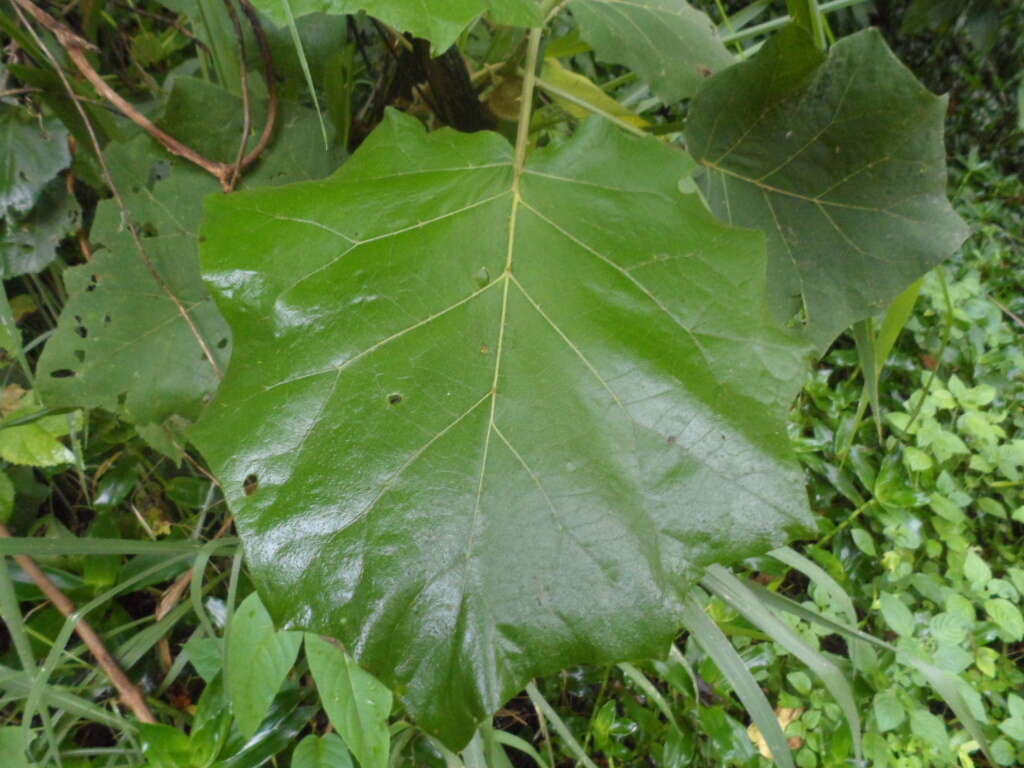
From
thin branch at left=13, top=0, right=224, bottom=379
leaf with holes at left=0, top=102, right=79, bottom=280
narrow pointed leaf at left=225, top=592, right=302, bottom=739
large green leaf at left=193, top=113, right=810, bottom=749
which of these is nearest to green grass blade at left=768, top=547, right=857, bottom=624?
large green leaf at left=193, top=113, right=810, bottom=749

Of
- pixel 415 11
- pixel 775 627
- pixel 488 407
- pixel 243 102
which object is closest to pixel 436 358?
pixel 488 407

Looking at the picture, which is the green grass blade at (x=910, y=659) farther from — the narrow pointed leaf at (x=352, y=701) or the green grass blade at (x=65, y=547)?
the green grass blade at (x=65, y=547)

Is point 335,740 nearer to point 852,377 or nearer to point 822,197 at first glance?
point 822,197

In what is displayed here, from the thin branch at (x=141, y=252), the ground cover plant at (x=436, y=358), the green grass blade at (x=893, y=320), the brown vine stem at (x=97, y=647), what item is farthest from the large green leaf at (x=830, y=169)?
the brown vine stem at (x=97, y=647)

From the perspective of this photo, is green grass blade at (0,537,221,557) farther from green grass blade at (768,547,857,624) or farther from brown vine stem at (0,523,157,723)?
green grass blade at (768,547,857,624)

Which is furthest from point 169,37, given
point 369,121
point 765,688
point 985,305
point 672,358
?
point 985,305
